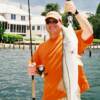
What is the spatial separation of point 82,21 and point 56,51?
2.09 feet

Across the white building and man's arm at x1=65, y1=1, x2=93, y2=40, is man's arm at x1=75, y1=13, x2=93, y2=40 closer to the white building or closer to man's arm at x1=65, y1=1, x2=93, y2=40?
man's arm at x1=65, y1=1, x2=93, y2=40

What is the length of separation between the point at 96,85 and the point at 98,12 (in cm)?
11597

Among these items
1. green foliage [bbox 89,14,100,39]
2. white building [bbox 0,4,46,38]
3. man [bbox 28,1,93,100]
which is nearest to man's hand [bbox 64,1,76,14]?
man [bbox 28,1,93,100]

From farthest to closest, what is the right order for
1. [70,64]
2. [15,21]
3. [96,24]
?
[15,21] < [96,24] < [70,64]

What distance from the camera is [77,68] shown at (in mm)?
7781

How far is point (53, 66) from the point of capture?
798cm

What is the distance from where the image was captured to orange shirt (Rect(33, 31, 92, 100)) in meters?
7.93

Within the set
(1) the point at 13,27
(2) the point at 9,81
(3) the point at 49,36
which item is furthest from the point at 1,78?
(1) the point at 13,27

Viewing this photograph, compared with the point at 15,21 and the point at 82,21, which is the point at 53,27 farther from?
the point at 15,21

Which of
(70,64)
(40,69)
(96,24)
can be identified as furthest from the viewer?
(96,24)

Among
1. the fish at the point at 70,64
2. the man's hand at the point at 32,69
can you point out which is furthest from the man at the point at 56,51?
the man's hand at the point at 32,69

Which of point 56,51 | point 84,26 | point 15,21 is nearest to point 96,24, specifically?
point 15,21

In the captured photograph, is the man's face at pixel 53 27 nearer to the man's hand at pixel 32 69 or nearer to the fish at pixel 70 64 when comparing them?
the fish at pixel 70 64

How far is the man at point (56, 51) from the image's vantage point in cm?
793
